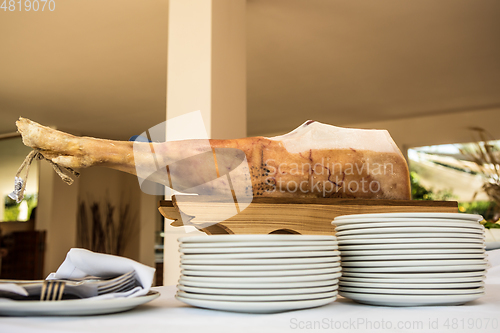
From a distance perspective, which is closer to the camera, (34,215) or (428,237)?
(428,237)

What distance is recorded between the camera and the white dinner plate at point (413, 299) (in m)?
0.53

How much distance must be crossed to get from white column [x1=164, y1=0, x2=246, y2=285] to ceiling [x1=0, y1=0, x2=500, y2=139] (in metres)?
0.62

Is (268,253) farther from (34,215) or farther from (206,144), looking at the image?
(34,215)

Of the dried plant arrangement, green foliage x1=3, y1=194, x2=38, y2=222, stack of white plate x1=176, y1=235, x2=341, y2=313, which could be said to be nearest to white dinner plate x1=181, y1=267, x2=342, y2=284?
stack of white plate x1=176, y1=235, x2=341, y2=313

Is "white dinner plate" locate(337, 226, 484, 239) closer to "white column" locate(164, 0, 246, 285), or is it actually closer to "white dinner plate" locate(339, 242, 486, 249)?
"white dinner plate" locate(339, 242, 486, 249)

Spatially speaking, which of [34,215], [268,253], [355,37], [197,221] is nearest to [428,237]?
[268,253]

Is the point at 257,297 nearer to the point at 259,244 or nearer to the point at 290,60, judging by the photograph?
the point at 259,244

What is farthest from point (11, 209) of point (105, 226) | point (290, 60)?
point (290, 60)

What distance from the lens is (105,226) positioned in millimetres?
6793

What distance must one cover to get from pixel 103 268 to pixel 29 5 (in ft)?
8.86

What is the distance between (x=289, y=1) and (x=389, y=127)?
11.0 feet

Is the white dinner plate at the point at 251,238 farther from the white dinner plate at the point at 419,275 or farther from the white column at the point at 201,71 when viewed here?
the white column at the point at 201,71

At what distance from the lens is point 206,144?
2.22ft

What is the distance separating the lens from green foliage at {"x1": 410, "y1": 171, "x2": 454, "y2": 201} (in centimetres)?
621
